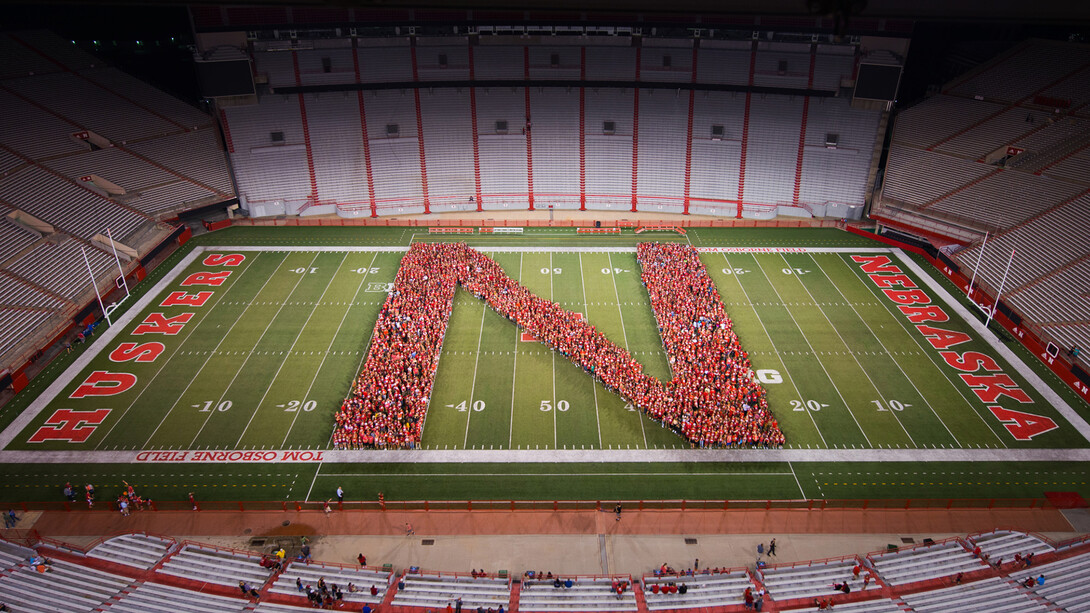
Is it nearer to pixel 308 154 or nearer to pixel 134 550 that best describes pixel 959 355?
pixel 134 550

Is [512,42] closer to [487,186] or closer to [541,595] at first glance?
[487,186]

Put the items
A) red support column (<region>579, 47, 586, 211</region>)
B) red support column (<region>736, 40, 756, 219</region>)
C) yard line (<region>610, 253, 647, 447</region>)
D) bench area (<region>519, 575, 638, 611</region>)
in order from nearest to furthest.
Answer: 1. bench area (<region>519, 575, 638, 611</region>)
2. yard line (<region>610, 253, 647, 447</region>)
3. red support column (<region>736, 40, 756, 219</region>)
4. red support column (<region>579, 47, 586, 211</region>)

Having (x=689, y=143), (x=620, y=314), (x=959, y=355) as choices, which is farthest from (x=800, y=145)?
(x=620, y=314)

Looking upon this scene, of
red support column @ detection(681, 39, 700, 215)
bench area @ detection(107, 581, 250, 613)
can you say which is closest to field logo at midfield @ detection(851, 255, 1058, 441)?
red support column @ detection(681, 39, 700, 215)

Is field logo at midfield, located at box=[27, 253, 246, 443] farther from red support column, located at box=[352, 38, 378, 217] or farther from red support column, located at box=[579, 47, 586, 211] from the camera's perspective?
red support column, located at box=[579, 47, 586, 211]

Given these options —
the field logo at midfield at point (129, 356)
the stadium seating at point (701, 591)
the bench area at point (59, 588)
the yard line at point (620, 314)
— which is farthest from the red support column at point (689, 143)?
the bench area at point (59, 588)

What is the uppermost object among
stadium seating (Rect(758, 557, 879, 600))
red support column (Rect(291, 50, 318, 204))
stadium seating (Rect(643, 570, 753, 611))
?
red support column (Rect(291, 50, 318, 204))
